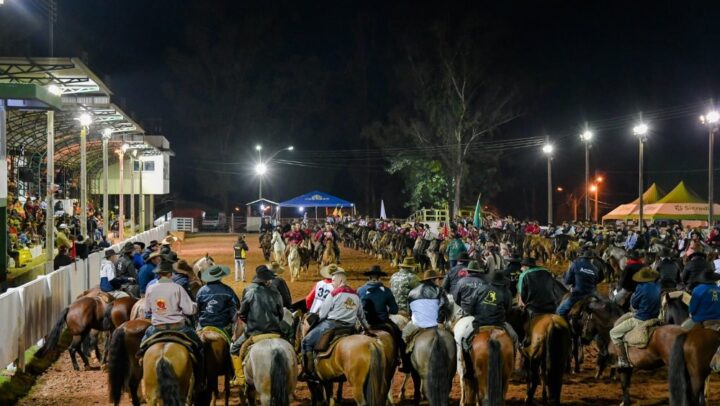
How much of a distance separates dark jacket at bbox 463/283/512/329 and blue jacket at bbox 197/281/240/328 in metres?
3.01

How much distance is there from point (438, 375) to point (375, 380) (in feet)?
3.01

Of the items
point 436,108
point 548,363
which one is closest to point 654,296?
point 548,363

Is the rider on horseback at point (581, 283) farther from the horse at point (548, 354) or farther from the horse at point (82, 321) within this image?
the horse at point (82, 321)

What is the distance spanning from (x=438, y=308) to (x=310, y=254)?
18636mm

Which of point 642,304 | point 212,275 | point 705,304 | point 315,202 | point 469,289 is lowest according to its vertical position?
point 642,304

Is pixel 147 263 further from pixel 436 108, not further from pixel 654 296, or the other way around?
pixel 436 108

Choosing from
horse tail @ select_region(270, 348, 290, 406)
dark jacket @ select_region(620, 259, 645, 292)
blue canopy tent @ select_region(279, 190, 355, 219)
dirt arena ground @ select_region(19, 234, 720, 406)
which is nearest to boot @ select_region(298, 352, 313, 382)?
horse tail @ select_region(270, 348, 290, 406)

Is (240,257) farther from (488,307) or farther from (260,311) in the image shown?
(488,307)

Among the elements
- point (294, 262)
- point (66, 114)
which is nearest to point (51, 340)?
point (294, 262)

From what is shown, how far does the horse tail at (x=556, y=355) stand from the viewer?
1012 cm

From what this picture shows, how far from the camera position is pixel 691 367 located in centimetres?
920

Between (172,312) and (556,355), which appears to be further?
Result: (556,355)

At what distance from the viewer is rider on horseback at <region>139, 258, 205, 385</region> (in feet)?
29.7

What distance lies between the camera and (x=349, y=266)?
3178 centimetres
